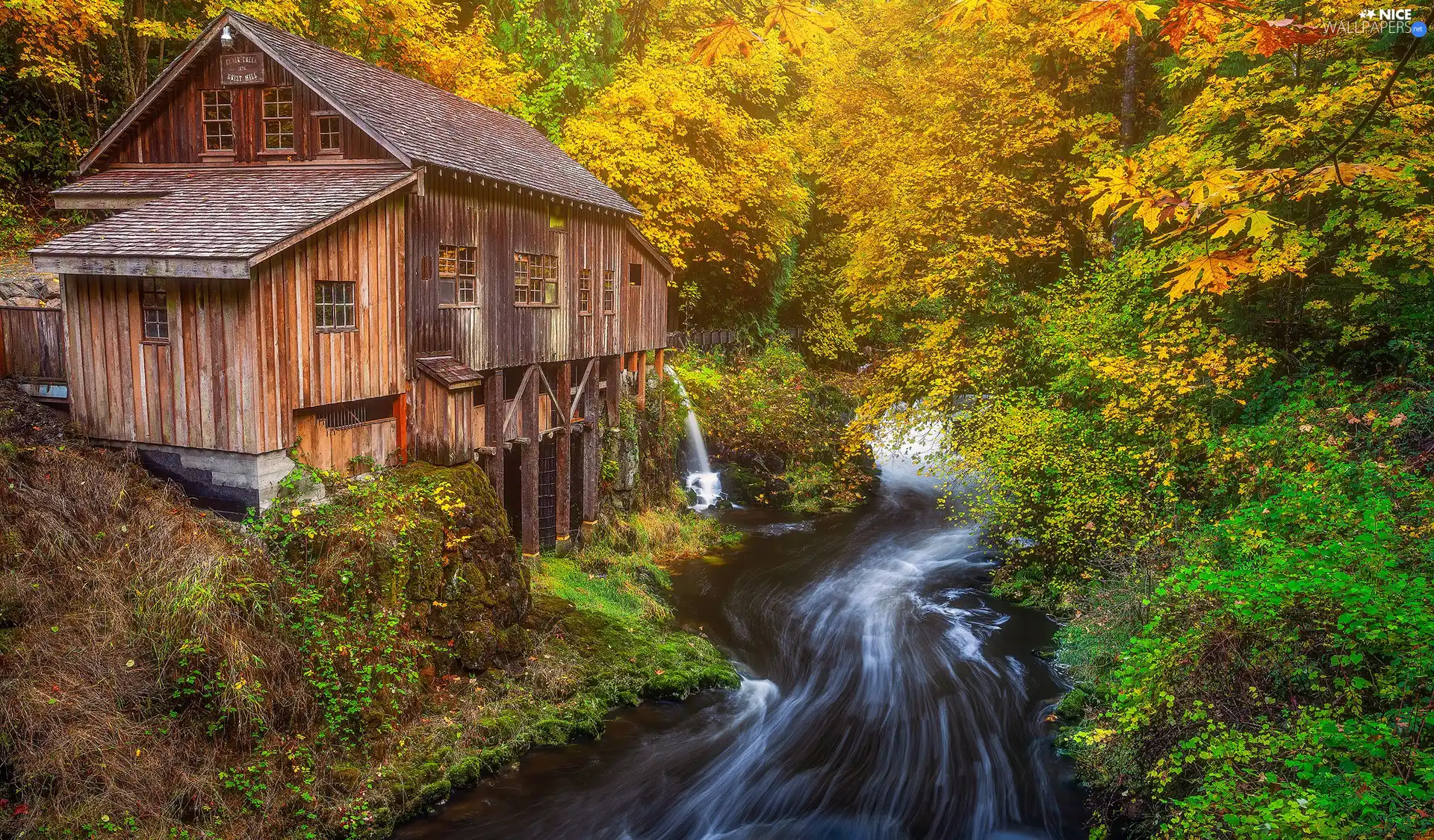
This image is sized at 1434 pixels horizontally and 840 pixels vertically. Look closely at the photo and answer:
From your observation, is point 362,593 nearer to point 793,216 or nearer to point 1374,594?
point 1374,594

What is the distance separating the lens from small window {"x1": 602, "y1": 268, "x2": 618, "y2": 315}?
1814 cm

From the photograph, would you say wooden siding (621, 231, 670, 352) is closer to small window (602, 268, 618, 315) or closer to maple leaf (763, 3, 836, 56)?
small window (602, 268, 618, 315)

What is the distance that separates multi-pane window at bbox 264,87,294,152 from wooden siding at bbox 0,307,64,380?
148 inches

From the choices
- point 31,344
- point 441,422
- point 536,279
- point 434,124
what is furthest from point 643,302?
point 31,344

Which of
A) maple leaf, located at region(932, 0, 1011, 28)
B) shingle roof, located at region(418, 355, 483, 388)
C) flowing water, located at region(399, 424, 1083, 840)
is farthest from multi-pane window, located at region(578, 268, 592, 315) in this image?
maple leaf, located at region(932, 0, 1011, 28)

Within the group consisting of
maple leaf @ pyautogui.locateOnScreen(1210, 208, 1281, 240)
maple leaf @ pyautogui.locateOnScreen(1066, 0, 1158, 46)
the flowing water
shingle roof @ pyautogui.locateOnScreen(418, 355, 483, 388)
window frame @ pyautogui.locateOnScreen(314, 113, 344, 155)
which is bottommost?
the flowing water

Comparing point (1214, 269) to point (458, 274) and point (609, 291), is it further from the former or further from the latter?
point (609, 291)

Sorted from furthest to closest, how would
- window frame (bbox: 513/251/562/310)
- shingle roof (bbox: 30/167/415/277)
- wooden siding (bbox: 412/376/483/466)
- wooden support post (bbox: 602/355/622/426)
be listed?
1. wooden support post (bbox: 602/355/622/426)
2. window frame (bbox: 513/251/562/310)
3. wooden siding (bbox: 412/376/483/466)
4. shingle roof (bbox: 30/167/415/277)

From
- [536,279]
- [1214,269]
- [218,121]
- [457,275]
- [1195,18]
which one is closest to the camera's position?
[1195,18]

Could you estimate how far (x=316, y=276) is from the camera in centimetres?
1073

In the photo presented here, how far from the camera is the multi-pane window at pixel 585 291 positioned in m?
17.2

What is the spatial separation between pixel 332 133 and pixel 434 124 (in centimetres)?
214

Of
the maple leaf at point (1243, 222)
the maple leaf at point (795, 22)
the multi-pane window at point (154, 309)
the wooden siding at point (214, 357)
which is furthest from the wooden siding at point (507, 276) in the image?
the maple leaf at point (1243, 222)

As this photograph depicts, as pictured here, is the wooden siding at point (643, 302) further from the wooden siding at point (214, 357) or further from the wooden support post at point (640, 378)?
the wooden siding at point (214, 357)
